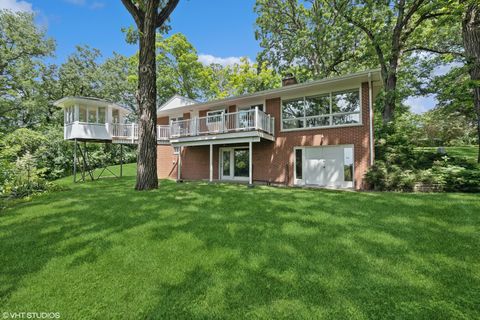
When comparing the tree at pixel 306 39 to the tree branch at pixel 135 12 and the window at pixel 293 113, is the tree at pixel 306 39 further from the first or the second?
the tree branch at pixel 135 12

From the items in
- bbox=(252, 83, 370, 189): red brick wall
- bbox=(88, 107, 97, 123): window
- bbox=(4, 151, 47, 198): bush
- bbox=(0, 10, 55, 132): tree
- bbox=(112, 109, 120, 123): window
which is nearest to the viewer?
bbox=(4, 151, 47, 198): bush

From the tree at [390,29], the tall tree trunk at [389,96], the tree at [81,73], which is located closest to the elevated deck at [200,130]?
the tall tree trunk at [389,96]

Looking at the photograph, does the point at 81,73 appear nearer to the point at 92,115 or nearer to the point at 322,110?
the point at 92,115

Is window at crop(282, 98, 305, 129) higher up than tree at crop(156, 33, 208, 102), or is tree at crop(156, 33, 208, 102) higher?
tree at crop(156, 33, 208, 102)

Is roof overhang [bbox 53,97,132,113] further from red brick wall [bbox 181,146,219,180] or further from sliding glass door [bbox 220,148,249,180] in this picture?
sliding glass door [bbox 220,148,249,180]

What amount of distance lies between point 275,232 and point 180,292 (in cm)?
210

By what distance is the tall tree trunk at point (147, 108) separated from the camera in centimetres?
839

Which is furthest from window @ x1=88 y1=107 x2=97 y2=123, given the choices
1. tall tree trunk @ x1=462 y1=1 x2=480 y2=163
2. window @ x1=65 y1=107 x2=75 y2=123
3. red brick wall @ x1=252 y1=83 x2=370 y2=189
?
tall tree trunk @ x1=462 y1=1 x2=480 y2=163

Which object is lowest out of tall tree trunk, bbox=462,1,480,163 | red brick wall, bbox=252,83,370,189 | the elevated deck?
red brick wall, bbox=252,83,370,189

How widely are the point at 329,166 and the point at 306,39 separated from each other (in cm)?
1220

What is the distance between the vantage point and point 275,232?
417cm

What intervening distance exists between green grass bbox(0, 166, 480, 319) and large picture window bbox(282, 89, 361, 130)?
5433mm

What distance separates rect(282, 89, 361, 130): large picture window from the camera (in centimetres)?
1001

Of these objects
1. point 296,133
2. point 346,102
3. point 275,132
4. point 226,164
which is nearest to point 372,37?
point 346,102
